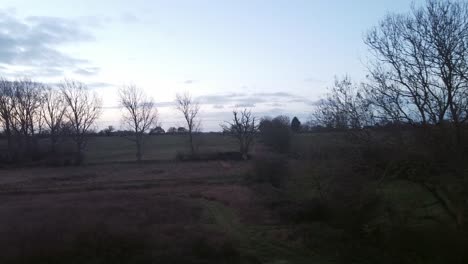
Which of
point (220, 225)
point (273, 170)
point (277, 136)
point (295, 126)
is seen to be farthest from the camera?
point (295, 126)

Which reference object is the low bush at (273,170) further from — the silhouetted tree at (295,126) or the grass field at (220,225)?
the silhouetted tree at (295,126)

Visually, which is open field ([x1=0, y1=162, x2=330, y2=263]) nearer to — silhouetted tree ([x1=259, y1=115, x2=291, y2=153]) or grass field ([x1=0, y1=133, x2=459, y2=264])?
grass field ([x1=0, y1=133, x2=459, y2=264])

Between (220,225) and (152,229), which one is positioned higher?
(152,229)

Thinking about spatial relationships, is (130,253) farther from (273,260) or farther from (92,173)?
(92,173)

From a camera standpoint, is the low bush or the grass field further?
the low bush

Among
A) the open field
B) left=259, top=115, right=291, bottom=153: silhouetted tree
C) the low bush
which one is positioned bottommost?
the open field

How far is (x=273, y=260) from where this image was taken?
14211 millimetres

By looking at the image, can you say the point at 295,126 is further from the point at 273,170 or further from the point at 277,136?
the point at 273,170

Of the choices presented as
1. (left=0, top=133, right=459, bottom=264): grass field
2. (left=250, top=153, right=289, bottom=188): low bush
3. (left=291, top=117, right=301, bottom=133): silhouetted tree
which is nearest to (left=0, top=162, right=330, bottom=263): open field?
(left=0, top=133, right=459, bottom=264): grass field

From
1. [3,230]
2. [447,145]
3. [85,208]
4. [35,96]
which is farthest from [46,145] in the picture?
[447,145]

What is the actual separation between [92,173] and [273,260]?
41079mm

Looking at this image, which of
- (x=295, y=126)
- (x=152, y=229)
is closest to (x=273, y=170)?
(x=152, y=229)

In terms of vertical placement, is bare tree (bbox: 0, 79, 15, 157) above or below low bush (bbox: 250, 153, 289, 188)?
above

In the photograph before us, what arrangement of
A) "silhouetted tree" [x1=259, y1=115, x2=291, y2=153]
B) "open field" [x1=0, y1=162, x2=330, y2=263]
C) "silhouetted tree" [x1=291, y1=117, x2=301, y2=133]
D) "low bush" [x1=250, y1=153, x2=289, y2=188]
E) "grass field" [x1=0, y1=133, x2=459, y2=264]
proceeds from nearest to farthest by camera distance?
"open field" [x1=0, y1=162, x2=330, y2=263] < "grass field" [x1=0, y1=133, x2=459, y2=264] < "low bush" [x1=250, y1=153, x2=289, y2=188] < "silhouetted tree" [x1=259, y1=115, x2=291, y2=153] < "silhouetted tree" [x1=291, y1=117, x2=301, y2=133]
